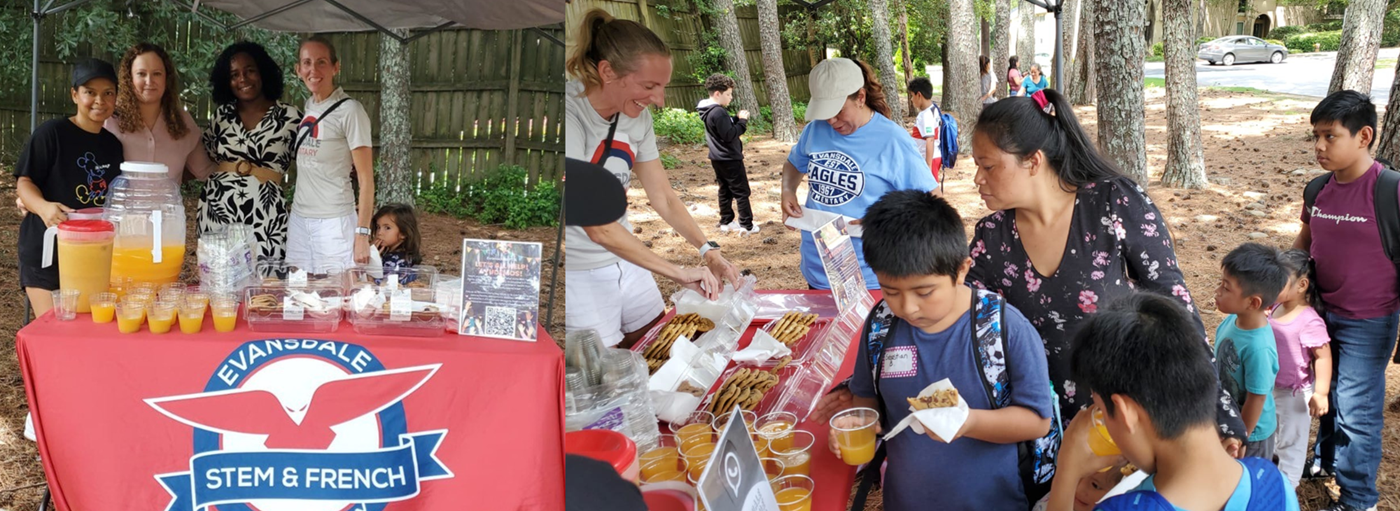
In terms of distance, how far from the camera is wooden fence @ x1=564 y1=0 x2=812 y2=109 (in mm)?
1656

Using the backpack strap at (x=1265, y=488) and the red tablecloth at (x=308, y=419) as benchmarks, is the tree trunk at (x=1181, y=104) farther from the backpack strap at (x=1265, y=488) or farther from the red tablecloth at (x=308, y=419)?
the red tablecloth at (x=308, y=419)

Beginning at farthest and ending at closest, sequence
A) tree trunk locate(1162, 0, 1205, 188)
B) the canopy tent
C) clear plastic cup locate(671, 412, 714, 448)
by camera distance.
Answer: tree trunk locate(1162, 0, 1205, 188) → the canopy tent → clear plastic cup locate(671, 412, 714, 448)

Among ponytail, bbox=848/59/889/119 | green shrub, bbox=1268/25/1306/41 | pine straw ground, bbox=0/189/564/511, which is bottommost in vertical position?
pine straw ground, bbox=0/189/564/511

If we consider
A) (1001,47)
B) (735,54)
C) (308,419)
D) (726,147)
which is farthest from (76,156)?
(1001,47)

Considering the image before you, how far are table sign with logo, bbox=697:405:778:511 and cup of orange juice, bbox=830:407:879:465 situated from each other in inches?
8.3

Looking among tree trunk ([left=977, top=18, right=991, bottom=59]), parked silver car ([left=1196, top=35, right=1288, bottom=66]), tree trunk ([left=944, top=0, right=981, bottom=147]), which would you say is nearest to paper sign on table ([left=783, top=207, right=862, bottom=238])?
tree trunk ([left=944, top=0, right=981, bottom=147])

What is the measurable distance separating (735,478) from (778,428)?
463 mm

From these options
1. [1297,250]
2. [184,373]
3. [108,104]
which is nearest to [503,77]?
[184,373]

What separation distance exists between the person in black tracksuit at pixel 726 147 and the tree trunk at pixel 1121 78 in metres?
2.52

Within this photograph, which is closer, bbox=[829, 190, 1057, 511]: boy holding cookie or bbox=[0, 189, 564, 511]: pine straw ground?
bbox=[829, 190, 1057, 511]: boy holding cookie

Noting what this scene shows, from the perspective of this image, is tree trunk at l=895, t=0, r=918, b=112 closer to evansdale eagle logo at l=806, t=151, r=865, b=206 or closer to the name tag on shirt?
evansdale eagle logo at l=806, t=151, r=865, b=206

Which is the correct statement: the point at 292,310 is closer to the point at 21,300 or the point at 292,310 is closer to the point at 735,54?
the point at 735,54

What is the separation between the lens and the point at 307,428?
86.8 inches

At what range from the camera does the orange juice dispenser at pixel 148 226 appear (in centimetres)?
245
